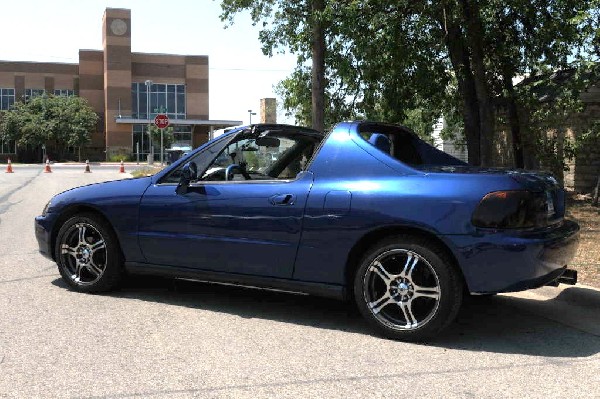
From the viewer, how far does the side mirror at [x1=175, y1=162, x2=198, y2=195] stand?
17.0 feet

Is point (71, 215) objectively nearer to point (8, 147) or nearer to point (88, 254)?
point (88, 254)

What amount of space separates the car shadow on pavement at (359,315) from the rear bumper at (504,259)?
521 mm

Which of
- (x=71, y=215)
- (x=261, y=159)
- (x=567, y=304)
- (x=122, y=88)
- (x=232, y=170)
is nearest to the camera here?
(x=567, y=304)

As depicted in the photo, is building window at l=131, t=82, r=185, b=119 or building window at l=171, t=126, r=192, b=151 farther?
building window at l=131, t=82, r=185, b=119

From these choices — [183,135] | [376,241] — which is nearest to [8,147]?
[183,135]

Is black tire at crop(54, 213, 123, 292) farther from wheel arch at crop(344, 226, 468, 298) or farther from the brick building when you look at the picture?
the brick building

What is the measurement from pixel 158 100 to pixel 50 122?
1239cm

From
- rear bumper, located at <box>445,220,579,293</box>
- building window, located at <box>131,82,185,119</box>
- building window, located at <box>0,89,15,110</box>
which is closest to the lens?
rear bumper, located at <box>445,220,579,293</box>

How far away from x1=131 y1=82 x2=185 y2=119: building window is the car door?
6385 centimetres

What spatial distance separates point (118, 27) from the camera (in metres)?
64.2

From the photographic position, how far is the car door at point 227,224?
468cm

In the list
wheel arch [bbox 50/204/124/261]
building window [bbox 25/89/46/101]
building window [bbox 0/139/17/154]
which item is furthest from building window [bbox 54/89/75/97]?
wheel arch [bbox 50/204/124/261]

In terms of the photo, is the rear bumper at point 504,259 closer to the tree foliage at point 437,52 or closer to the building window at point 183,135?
the tree foliage at point 437,52

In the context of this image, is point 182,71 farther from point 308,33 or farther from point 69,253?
point 69,253
